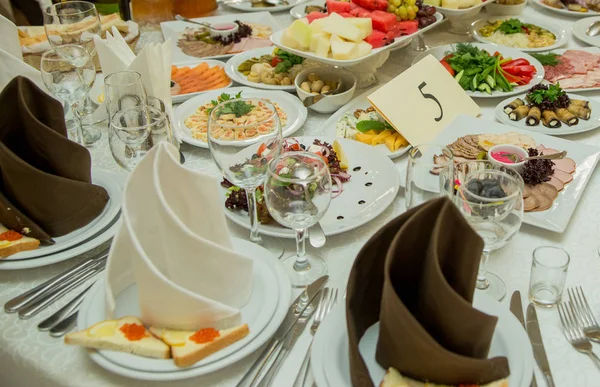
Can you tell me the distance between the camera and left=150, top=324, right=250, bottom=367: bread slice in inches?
32.9

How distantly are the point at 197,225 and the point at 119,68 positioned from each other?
771 millimetres

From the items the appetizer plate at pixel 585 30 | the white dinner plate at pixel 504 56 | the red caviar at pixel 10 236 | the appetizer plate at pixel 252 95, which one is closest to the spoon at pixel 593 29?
the appetizer plate at pixel 585 30

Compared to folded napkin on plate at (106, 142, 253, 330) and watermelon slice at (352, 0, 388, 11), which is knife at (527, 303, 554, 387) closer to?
folded napkin on plate at (106, 142, 253, 330)

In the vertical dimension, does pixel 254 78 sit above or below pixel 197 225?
below

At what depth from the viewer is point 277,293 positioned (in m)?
0.96

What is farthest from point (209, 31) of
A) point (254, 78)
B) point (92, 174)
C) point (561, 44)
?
point (561, 44)

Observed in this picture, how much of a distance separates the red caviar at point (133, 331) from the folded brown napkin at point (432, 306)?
30cm

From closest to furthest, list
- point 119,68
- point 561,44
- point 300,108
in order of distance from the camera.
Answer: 1. point 119,68
2. point 300,108
3. point 561,44

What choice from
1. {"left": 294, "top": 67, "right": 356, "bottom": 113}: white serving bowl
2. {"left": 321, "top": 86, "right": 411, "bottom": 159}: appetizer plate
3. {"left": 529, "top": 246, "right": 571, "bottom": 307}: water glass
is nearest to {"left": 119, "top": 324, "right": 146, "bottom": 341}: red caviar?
{"left": 529, "top": 246, "right": 571, "bottom": 307}: water glass

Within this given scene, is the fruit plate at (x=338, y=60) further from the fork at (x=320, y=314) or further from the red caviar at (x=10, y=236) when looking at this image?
the red caviar at (x=10, y=236)

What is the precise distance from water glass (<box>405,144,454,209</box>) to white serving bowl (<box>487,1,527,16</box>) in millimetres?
1576

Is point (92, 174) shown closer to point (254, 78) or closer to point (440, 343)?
point (254, 78)

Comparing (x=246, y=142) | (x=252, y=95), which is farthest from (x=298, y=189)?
(x=252, y=95)

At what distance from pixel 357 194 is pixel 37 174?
0.64 m
